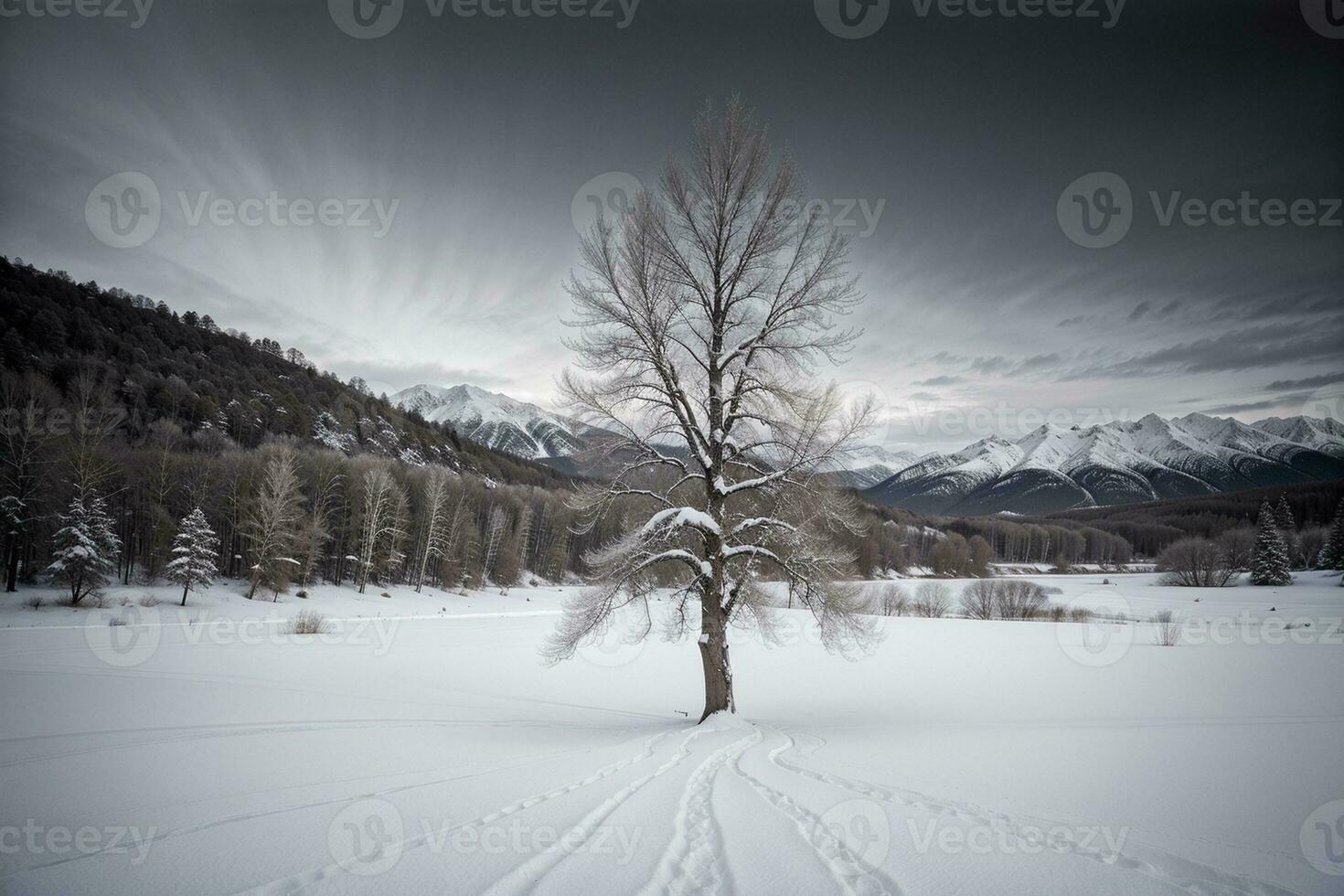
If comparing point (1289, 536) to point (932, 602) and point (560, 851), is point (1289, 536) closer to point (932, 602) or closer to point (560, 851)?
point (932, 602)

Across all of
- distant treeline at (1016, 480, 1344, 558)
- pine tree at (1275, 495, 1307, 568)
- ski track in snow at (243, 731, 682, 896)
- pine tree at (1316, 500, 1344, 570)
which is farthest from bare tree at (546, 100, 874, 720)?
distant treeline at (1016, 480, 1344, 558)

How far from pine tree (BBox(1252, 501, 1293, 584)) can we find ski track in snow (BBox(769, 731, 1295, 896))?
87765mm

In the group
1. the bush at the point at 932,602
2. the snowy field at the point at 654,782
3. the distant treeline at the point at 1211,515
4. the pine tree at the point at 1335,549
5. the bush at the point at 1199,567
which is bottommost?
the bush at the point at 932,602

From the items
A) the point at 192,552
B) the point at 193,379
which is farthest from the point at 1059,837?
the point at 193,379

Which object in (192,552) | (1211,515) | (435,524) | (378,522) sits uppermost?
(1211,515)

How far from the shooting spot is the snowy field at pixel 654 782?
3.45 meters

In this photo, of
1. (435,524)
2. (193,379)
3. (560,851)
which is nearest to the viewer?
(560,851)

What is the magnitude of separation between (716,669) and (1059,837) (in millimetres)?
6172

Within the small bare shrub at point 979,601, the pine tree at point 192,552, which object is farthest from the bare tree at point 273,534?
the small bare shrub at point 979,601

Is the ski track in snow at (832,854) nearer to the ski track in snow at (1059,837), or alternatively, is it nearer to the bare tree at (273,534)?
the ski track in snow at (1059,837)

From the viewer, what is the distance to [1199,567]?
71375 millimetres

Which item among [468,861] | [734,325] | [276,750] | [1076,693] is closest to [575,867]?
[468,861]

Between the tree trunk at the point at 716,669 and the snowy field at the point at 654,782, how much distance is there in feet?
1.70

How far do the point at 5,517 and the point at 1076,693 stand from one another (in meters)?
45.9
